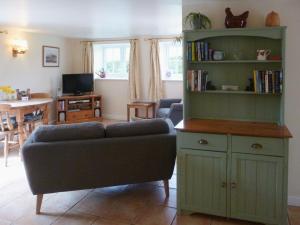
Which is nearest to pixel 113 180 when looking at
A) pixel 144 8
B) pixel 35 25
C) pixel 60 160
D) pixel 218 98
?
pixel 60 160

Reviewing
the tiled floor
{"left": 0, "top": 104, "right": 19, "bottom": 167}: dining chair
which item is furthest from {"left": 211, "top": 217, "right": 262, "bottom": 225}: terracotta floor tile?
{"left": 0, "top": 104, "right": 19, "bottom": 167}: dining chair

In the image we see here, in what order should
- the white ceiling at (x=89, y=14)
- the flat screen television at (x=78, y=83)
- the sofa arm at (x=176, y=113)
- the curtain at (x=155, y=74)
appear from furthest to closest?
the flat screen television at (x=78, y=83)
the curtain at (x=155, y=74)
the sofa arm at (x=176, y=113)
the white ceiling at (x=89, y=14)

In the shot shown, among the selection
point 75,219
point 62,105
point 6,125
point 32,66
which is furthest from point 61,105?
point 75,219

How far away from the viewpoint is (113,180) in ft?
9.35

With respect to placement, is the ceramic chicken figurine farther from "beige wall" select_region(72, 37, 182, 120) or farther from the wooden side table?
"beige wall" select_region(72, 37, 182, 120)

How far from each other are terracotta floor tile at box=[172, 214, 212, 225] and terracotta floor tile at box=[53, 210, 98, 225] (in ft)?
2.49

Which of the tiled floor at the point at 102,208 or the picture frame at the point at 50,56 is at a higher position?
the picture frame at the point at 50,56

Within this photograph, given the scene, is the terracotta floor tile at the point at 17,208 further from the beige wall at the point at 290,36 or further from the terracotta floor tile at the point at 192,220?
the beige wall at the point at 290,36

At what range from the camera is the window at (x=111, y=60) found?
24.4ft

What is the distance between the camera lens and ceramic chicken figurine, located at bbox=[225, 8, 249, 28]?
276 cm

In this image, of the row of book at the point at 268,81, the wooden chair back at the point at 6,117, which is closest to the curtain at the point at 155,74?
the wooden chair back at the point at 6,117

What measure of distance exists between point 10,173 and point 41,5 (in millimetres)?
2223

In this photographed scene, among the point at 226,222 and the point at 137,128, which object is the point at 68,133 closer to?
the point at 137,128

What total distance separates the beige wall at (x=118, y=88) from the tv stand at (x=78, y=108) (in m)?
0.29
